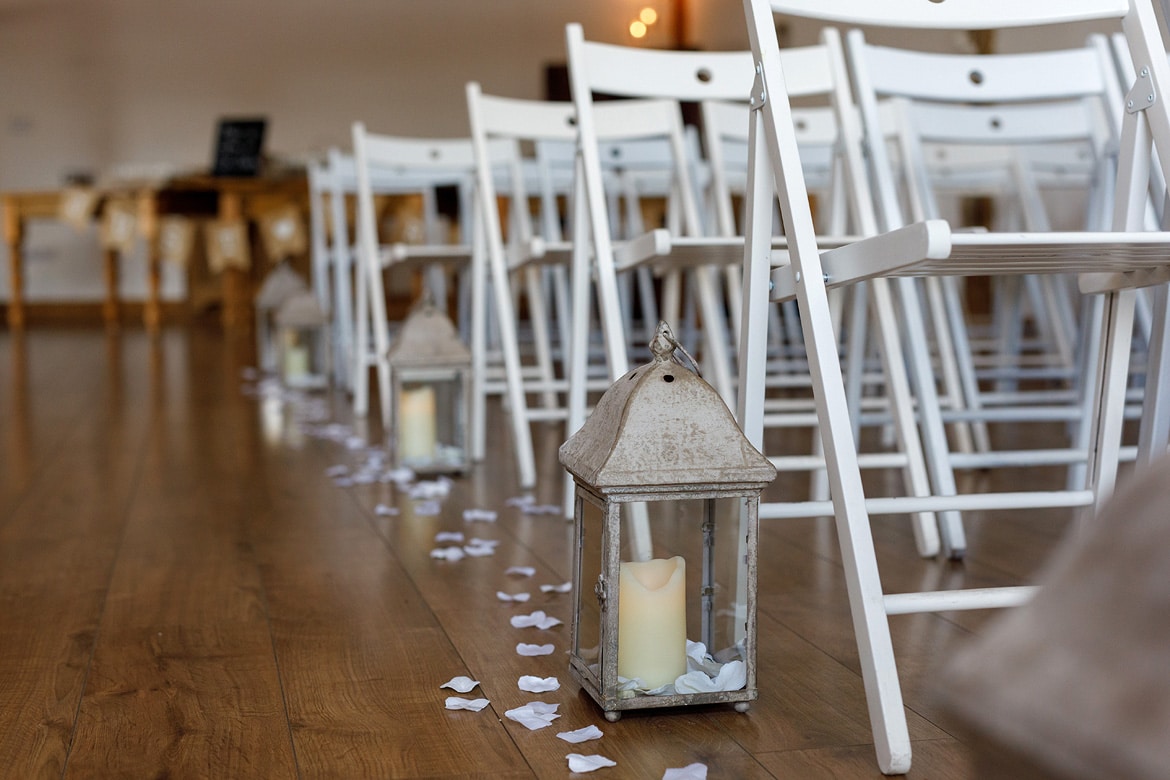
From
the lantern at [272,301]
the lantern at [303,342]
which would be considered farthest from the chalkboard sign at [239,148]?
the lantern at [303,342]

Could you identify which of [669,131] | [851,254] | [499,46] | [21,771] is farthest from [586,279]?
[499,46]

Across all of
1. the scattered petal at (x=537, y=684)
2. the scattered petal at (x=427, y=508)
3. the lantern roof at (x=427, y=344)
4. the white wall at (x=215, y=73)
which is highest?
the white wall at (x=215, y=73)

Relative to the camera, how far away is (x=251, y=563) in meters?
1.58

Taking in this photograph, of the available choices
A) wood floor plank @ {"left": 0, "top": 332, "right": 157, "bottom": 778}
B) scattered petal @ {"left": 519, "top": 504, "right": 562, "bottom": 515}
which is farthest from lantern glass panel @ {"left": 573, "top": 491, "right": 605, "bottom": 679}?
scattered petal @ {"left": 519, "top": 504, "right": 562, "bottom": 515}

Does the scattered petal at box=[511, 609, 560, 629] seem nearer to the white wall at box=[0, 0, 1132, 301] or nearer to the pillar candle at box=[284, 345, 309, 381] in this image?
the pillar candle at box=[284, 345, 309, 381]

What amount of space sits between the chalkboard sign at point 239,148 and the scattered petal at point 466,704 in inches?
247

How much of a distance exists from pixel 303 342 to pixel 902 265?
3135mm

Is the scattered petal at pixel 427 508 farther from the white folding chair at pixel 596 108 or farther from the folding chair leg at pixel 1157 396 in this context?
the folding chair leg at pixel 1157 396

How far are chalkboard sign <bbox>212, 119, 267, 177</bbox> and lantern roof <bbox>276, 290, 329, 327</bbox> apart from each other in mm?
3381

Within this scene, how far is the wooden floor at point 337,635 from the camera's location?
0.95m

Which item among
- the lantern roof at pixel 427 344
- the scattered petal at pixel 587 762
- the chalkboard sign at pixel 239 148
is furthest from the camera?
the chalkboard sign at pixel 239 148

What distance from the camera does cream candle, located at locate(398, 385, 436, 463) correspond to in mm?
2215

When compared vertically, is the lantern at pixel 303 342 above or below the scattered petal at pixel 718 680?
above

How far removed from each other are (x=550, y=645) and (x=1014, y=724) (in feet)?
2.83
